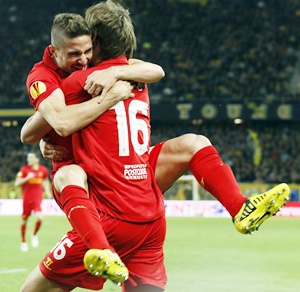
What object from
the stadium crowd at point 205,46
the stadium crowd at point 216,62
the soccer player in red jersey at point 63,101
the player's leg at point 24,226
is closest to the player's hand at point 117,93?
the soccer player in red jersey at point 63,101

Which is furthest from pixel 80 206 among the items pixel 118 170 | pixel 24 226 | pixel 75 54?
pixel 24 226

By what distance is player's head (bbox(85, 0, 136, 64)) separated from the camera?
3.78 meters

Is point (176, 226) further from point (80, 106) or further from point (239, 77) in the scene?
point (80, 106)

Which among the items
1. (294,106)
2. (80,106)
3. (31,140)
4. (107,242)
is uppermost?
(80,106)

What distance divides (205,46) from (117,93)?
81.5 ft

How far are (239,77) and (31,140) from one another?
23.5 meters

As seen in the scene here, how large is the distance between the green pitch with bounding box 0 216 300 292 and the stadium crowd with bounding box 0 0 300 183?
303 inches

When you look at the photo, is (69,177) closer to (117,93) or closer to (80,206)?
(80,206)

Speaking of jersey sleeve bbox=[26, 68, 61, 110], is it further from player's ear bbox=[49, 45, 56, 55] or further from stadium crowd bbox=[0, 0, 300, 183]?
stadium crowd bbox=[0, 0, 300, 183]

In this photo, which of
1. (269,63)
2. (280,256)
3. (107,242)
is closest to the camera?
(107,242)

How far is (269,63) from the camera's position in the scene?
27062 millimetres

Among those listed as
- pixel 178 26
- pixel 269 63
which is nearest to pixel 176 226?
pixel 269 63

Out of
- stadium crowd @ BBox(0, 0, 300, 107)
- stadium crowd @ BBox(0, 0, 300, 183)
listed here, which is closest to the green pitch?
stadium crowd @ BBox(0, 0, 300, 183)

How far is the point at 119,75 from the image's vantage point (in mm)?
3904
